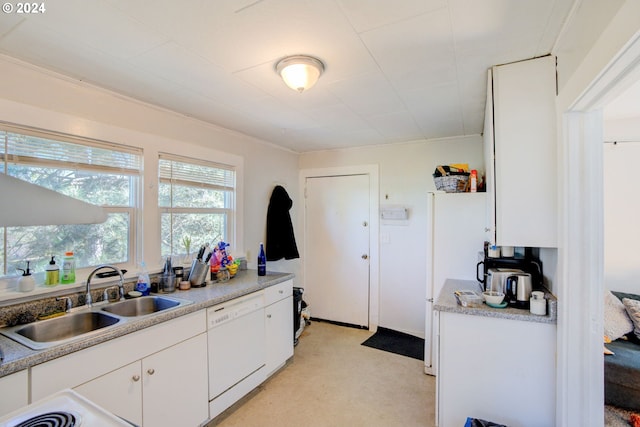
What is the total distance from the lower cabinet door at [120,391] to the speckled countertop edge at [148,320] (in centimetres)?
19

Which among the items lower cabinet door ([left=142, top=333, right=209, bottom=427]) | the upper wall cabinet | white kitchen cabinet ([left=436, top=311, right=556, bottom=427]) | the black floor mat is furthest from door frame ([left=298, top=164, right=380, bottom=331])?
lower cabinet door ([left=142, top=333, right=209, bottom=427])

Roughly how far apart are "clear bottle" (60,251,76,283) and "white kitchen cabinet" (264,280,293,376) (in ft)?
4.24

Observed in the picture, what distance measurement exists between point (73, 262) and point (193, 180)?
111 centimetres

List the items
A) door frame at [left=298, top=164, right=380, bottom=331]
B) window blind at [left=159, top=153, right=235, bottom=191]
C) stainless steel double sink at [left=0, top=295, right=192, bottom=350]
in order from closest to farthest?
stainless steel double sink at [left=0, top=295, right=192, bottom=350], window blind at [left=159, top=153, right=235, bottom=191], door frame at [left=298, top=164, right=380, bottom=331]

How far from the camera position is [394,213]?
144 inches

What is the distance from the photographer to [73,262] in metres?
1.95

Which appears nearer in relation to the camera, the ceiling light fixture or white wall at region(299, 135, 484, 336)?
the ceiling light fixture

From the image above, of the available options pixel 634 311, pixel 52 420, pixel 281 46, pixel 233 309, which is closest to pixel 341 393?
pixel 233 309

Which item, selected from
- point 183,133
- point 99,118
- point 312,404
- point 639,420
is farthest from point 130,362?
point 639,420

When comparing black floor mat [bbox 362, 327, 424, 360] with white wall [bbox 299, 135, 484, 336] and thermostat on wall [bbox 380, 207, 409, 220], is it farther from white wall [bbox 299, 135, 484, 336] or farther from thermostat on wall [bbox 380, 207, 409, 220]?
thermostat on wall [bbox 380, 207, 409, 220]

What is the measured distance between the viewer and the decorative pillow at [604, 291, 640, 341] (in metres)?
2.43

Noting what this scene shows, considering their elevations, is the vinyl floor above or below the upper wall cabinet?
below

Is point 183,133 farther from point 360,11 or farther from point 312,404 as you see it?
point 312,404

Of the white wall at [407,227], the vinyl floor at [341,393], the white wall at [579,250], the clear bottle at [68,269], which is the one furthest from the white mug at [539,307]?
the clear bottle at [68,269]
